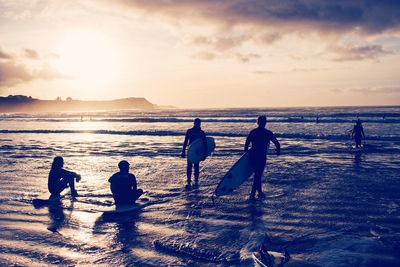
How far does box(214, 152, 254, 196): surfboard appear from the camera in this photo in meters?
9.34

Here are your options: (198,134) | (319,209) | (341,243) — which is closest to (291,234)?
(341,243)

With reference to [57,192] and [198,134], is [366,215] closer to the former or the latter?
[198,134]

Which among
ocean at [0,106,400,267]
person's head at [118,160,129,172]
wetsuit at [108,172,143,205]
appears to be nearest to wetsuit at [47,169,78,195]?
ocean at [0,106,400,267]

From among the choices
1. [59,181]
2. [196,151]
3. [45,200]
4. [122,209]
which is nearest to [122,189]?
[122,209]

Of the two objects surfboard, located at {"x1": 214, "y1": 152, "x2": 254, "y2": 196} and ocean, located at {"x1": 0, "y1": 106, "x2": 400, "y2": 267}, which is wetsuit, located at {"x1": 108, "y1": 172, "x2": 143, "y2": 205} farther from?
surfboard, located at {"x1": 214, "y1": 152, "x2": 254, "y2": 196}

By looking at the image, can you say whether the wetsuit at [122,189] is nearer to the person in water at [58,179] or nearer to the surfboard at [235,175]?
the person in water at [58,179]

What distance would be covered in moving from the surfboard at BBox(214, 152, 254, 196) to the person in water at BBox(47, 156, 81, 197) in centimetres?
401

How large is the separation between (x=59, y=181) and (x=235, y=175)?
4885mm

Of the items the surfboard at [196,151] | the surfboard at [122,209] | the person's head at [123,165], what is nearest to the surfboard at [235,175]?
the surfboard at [122,209]

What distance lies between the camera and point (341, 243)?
232 inches

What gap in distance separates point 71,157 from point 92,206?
417 inches

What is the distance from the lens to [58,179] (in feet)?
32.0

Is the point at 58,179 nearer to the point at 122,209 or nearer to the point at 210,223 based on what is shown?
the point at 122,209

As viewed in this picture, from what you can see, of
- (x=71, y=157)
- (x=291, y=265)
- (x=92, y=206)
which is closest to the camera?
(x=291, y=265)
